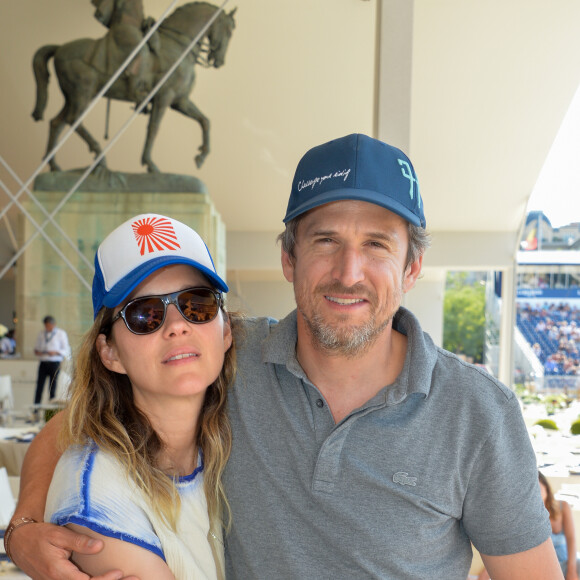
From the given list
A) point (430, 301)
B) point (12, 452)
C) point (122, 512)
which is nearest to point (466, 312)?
point (430, 301)

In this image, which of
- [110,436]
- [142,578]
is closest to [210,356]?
[110,436]

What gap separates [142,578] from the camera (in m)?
1.02

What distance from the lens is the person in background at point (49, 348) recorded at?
6.58m

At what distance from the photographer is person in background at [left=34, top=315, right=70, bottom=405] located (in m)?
6.58

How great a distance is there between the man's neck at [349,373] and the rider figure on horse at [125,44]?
5.52 meters

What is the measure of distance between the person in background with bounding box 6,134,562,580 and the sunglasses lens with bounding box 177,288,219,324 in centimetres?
20

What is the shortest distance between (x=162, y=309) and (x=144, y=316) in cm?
4

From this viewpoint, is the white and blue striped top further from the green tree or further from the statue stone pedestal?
the green tree

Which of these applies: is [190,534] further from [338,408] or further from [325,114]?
[325,114]

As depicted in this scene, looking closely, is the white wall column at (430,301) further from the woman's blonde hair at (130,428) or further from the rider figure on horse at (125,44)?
the woman's blonde hair at (130,428)

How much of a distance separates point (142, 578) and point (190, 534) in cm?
15

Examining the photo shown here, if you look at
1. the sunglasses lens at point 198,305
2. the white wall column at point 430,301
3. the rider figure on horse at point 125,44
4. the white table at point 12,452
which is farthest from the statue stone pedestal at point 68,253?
the white wall column at point 430,301

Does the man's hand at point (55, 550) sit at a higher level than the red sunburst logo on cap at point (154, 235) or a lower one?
lower

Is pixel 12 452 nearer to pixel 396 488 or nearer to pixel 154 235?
pixel 154 235
